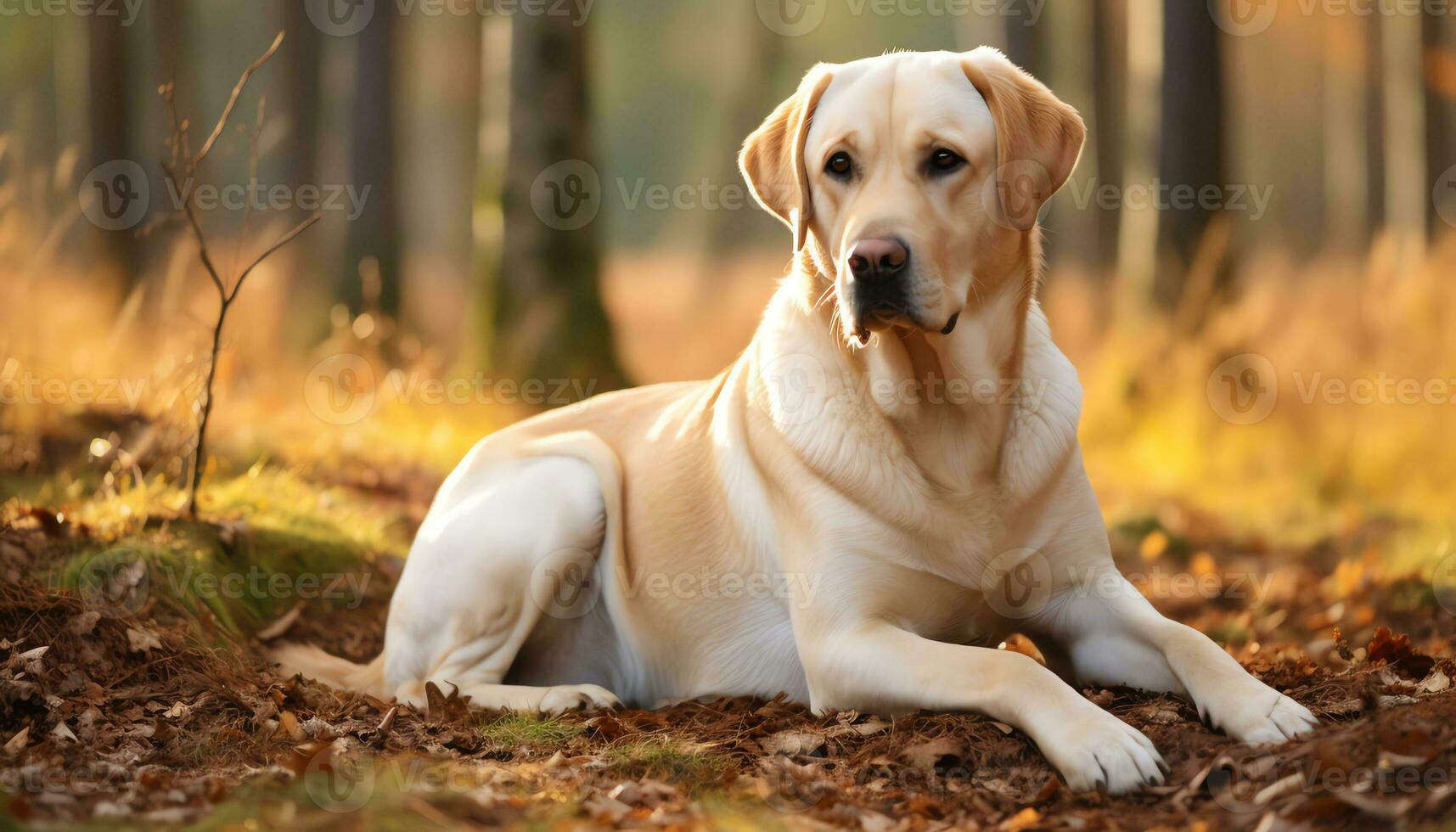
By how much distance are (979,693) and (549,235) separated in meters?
Answer: 5.55

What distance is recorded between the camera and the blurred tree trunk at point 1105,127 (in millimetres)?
13664

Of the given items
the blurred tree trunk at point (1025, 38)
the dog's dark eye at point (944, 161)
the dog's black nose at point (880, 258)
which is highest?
the blurred tree trunk at point (1025, 38)

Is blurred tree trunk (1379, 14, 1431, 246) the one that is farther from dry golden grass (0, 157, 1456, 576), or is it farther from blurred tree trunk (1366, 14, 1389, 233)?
dry golden grass (0, 157, 1456, 576)

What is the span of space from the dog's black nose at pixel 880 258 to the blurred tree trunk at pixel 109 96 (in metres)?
11.1

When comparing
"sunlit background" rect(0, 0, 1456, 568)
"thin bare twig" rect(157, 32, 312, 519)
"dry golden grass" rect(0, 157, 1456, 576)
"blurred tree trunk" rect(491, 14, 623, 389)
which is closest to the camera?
"thin bare twig" rect(157, 32, 312, 519)

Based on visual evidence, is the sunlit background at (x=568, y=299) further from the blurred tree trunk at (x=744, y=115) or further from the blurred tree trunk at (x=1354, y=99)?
the blurred tree trunk at (x=744, y=115)

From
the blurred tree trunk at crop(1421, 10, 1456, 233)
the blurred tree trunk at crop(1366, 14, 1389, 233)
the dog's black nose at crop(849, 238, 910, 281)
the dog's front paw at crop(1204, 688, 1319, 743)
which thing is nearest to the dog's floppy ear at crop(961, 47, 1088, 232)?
the dog's black nose at crop(849, 238, 910, 281)

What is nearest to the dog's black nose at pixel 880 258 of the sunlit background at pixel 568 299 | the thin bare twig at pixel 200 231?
the thin bare twig at pixel 200 231

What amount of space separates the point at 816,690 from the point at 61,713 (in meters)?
2.14

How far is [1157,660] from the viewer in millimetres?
3471

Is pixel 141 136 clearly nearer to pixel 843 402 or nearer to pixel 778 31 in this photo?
pixel 778 31

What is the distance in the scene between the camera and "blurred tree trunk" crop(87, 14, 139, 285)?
41.3 feet

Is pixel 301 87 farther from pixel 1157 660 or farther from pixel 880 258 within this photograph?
pixel 1157 660

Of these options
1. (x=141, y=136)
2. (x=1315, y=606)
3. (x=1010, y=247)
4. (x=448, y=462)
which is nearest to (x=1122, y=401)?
(x=1315, y=606)
